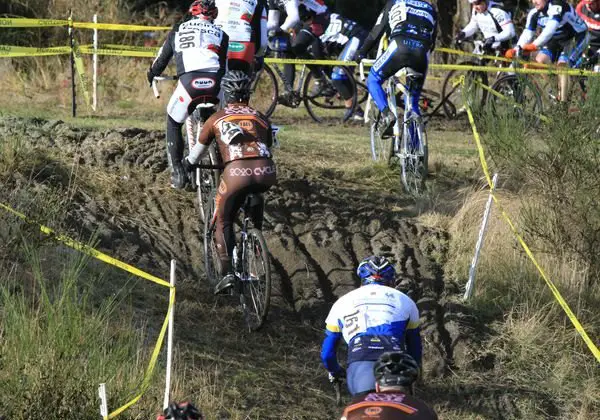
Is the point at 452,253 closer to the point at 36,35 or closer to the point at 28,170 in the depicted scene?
the point at 28,170

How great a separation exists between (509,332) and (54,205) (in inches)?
166

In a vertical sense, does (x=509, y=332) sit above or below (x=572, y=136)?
below

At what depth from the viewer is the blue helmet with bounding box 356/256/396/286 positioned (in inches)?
288

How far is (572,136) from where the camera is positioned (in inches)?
413

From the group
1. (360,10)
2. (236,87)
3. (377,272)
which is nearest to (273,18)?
(236,87)

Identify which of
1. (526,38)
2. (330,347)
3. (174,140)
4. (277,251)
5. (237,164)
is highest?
(526,38)

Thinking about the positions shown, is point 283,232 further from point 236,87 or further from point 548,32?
point 548,32

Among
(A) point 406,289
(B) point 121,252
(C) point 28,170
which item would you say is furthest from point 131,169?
(A) point 406,289

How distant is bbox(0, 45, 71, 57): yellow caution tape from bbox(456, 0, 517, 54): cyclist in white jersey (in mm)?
6370

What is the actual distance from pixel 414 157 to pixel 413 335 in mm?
5119

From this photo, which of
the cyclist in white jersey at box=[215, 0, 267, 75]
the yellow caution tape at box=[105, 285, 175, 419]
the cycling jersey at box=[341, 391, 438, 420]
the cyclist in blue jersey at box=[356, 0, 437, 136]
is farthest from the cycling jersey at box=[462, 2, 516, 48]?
the cycling jersey at box=[341, 391, 438, 420]

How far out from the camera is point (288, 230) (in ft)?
37.1

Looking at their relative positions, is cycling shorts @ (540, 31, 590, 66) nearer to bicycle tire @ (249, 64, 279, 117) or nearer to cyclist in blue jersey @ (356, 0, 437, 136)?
bicycle tire @ (249, 64, 279, 117)

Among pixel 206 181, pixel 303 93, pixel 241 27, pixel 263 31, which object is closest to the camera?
pixel 206 181
